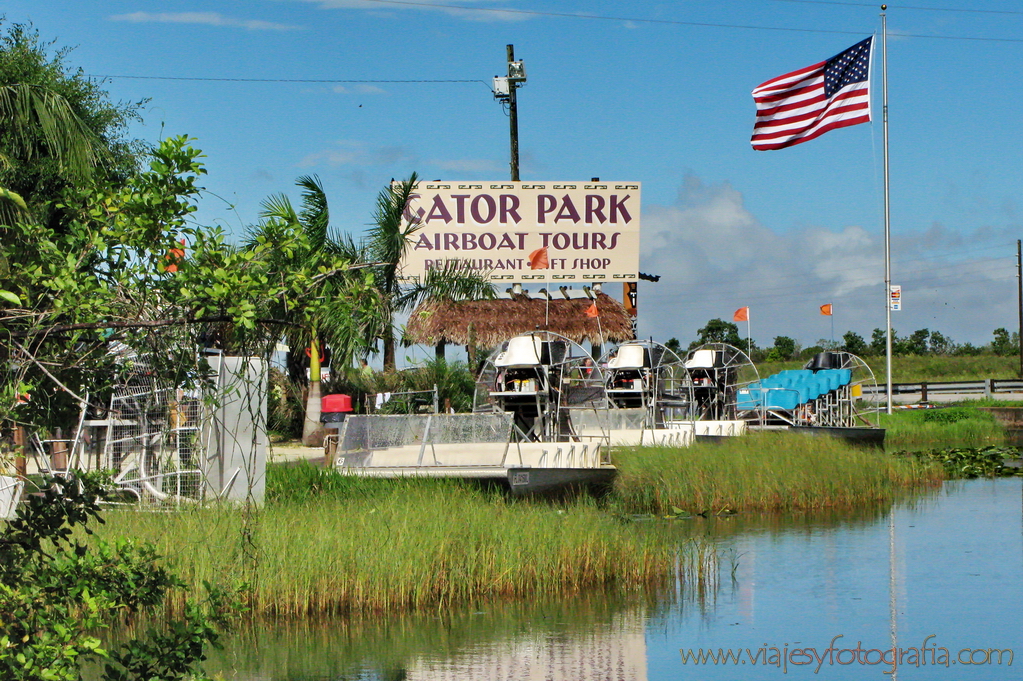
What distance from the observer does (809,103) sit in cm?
2755

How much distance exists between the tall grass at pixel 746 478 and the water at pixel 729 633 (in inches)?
166

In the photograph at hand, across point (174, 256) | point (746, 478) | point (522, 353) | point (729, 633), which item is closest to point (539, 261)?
point (522, 353)

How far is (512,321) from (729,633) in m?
22.8

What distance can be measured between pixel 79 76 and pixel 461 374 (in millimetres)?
11792

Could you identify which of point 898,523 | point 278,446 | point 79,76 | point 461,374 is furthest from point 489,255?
point 898,523

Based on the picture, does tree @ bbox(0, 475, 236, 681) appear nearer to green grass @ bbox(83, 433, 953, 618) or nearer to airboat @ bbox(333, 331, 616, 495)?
green grass @ bbox(83, 433, 953, 618)

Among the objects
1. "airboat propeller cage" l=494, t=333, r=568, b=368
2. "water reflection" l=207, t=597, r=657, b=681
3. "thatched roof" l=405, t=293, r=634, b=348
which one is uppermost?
"thatched roof" l=405, t=293, r=634, b=348

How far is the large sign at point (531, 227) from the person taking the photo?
34625 mm

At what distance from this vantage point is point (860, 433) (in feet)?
86.0

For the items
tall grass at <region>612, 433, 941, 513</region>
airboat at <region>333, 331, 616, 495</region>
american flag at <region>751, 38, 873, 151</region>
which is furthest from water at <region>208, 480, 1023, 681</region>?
american flag at <region>751, 38, 873, 151</region>

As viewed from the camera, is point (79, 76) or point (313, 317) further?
point (79, 76)

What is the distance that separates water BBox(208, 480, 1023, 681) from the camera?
9.72 metres

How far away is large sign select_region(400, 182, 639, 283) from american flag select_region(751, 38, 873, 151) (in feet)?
26.8

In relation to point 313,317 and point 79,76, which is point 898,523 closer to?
point 313,317
